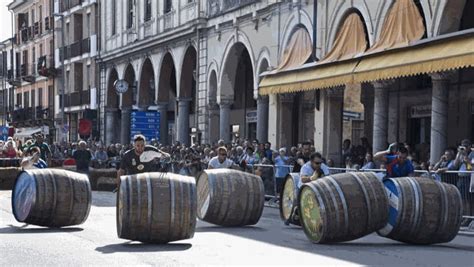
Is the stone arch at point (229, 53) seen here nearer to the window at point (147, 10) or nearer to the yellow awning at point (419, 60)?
the yellow awning at point (419, 60)

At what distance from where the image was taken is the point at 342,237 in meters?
12.4

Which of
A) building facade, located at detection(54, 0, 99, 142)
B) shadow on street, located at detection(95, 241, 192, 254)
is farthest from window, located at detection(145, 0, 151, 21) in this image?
shadow on street, located at detection(95, 241, 192, 254)

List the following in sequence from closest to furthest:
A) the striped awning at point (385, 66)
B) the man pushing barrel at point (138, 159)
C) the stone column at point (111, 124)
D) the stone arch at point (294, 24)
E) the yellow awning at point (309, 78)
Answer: the man pushing barrel at point (138, 159) → the striped awning at point (385, 66) → the yellow awning at point (309, 78) → the stone arch at point (294, 24) → the stone column at point (111, 124)

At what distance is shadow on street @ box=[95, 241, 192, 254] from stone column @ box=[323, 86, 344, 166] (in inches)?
543

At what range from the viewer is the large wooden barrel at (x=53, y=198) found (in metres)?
14.2

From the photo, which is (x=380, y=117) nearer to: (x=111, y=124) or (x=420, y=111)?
(x=420, y=111)

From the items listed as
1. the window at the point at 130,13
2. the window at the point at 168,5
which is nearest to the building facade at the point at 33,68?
the window at the point at 130,13

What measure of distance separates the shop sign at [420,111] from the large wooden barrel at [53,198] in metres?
13.3

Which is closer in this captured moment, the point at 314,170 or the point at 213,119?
the point at 314,170

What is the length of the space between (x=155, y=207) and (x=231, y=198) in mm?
3621

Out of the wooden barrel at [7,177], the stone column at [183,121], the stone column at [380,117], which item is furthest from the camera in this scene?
the stone column at [183,121]

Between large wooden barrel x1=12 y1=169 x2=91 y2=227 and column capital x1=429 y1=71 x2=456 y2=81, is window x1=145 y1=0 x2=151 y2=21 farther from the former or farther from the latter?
large wooden barrel x1=12 y1=169 x2=91 y2=227

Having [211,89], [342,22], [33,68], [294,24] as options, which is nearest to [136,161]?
[342,22]

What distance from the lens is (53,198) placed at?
46.6 ft
